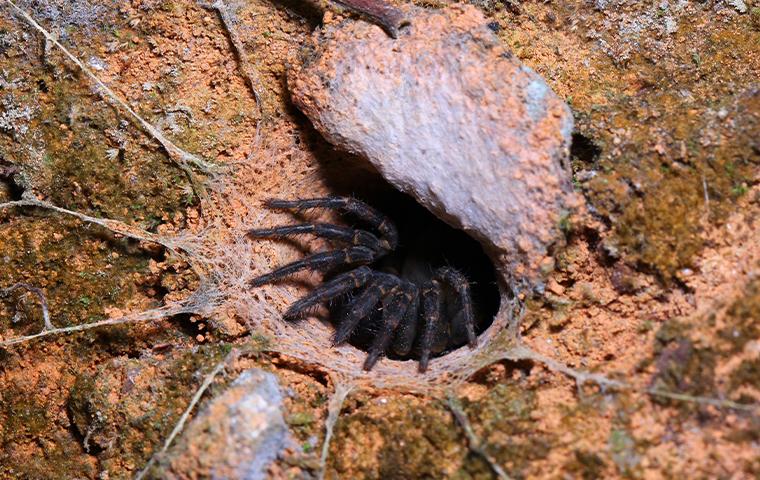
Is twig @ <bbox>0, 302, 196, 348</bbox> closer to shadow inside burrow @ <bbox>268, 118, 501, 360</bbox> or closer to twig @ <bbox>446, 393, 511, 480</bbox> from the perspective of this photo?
shadow inside burrow @ <bbox>268, 118, 501, 360</bbox>

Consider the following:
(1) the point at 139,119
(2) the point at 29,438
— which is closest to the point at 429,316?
(1) the point at 139,119

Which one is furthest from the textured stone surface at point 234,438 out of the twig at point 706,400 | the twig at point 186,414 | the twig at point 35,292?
the twig at point 706,400

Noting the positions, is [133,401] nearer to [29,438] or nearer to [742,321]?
[29,438]

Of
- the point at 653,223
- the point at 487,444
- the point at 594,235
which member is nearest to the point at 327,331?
the point at 487,444

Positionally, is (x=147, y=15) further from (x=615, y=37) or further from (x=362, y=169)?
(x=615, y=37)

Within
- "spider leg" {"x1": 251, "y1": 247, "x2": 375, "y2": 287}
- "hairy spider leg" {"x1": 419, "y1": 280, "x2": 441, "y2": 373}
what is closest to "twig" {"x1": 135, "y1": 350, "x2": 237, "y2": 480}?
"spider leg" {"x1": 251, "y1": 247, "x2": 375, "y2": 287}

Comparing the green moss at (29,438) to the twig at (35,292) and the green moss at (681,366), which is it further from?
the green moss at (681,366)
